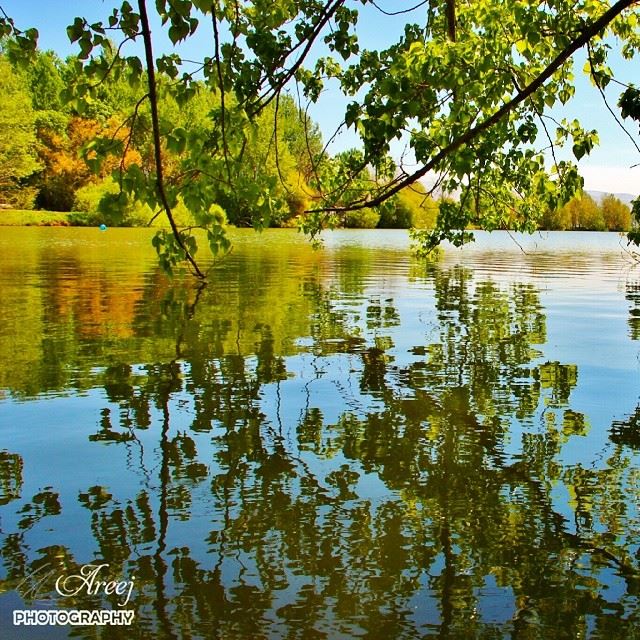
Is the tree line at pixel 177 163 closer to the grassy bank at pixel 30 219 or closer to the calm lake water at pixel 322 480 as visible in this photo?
the grassy bank at pixel 30 219

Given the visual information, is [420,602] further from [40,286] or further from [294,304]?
[40,286]

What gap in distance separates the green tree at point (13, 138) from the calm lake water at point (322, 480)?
72709mm

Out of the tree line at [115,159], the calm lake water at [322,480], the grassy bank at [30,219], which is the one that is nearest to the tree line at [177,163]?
the tree line at [115,159]

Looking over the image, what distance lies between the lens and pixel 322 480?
5.76 meters

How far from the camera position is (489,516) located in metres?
5.13

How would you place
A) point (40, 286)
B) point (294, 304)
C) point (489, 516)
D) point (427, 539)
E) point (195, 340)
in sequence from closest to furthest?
point (427, 539) → point (489, 516) → point (195, 340) → point (294, 304) → point (40, 286)

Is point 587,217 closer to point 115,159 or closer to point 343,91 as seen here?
point 115,159

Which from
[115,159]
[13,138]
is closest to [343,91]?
[115,159]

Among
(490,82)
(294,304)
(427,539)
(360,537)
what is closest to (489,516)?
(427,539)

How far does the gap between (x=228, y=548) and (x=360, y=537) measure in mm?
906

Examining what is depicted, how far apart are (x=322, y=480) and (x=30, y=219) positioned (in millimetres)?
76802

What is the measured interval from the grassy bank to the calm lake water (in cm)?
6586

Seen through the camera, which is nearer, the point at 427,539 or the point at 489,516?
the point at 427,539

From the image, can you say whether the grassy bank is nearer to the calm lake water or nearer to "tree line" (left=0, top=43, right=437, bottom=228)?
"tree line" (left=0, top=43, right=437, bottom=228)
